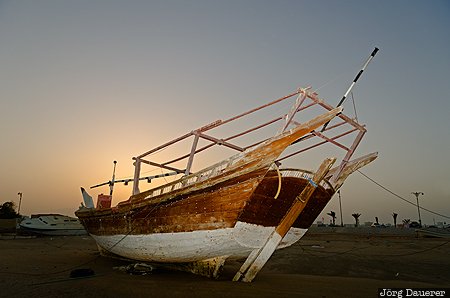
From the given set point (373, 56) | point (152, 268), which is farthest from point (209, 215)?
point (373, 56)

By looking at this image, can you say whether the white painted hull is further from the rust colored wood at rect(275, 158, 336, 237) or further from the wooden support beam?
the rust colored wood at rect(275, 158, 336, 237)

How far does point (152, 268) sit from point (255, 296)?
4.74 metres

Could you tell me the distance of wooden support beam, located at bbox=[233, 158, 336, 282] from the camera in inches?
327

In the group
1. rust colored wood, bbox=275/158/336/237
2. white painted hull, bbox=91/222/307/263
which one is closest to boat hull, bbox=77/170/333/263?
white painted hull, bbox=91/222/307/263

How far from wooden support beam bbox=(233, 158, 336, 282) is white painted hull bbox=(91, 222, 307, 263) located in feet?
0.63

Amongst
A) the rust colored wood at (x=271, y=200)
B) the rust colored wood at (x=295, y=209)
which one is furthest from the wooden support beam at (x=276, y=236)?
the rust colored wood at (x=271, y=200)

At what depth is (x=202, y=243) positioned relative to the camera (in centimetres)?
791

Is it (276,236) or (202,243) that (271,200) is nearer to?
(276,236)

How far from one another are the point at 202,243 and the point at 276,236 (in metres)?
2.27

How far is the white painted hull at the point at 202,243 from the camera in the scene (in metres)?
7.75

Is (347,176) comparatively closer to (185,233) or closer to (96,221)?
(185,233)

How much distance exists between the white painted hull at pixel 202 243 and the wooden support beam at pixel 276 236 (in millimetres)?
193

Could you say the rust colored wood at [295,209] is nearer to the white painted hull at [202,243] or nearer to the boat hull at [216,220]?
the boat hull at [216,220]

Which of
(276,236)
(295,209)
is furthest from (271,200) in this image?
(276,236)
